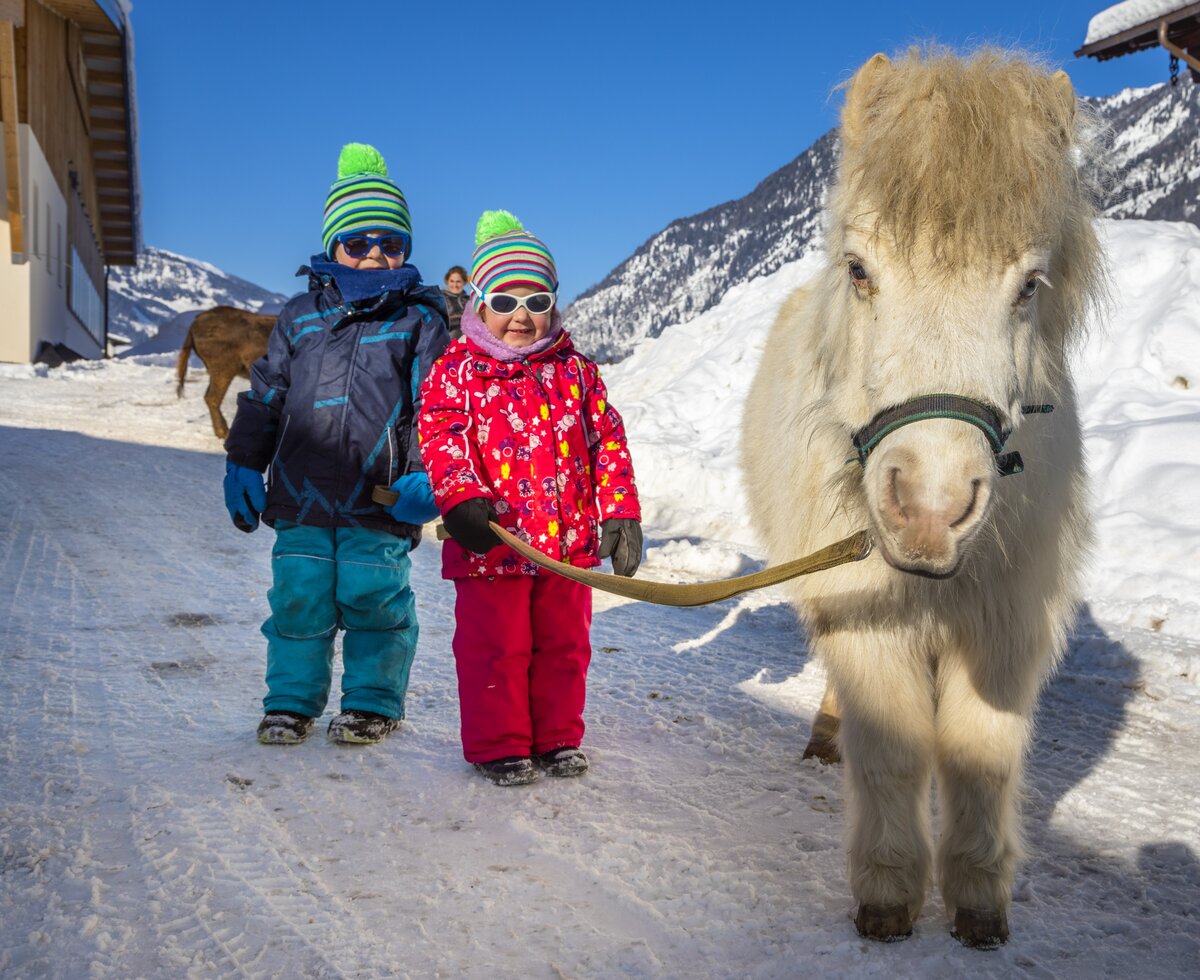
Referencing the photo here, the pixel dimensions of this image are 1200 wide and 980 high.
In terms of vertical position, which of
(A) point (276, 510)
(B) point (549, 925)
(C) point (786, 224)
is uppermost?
(C) point (786, 224)

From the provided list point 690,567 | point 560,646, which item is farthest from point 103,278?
point 560,646

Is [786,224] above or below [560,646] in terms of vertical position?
above

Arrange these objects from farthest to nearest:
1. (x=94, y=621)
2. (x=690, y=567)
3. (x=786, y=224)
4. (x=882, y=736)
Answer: (x=786, y=224), (x=690, y=567), (x=94, y=621), (x=882, y=736)

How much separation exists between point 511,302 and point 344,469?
873mm

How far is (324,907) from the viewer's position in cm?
229

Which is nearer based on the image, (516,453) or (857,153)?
(857,153)

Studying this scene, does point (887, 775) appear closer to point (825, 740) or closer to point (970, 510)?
point (970, 510)

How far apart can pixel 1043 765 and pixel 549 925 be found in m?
2.17

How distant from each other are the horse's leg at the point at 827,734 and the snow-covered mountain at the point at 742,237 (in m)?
15.4

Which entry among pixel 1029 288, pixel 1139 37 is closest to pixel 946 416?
pixel 1029 288

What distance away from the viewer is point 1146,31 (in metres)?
12.3

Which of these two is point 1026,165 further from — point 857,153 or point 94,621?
point 94,621

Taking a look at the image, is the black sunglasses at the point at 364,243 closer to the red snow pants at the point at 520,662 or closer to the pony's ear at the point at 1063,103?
the red snow pants at the point at 520,662

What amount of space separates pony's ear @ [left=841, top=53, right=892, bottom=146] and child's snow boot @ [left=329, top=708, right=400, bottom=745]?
2.51m
